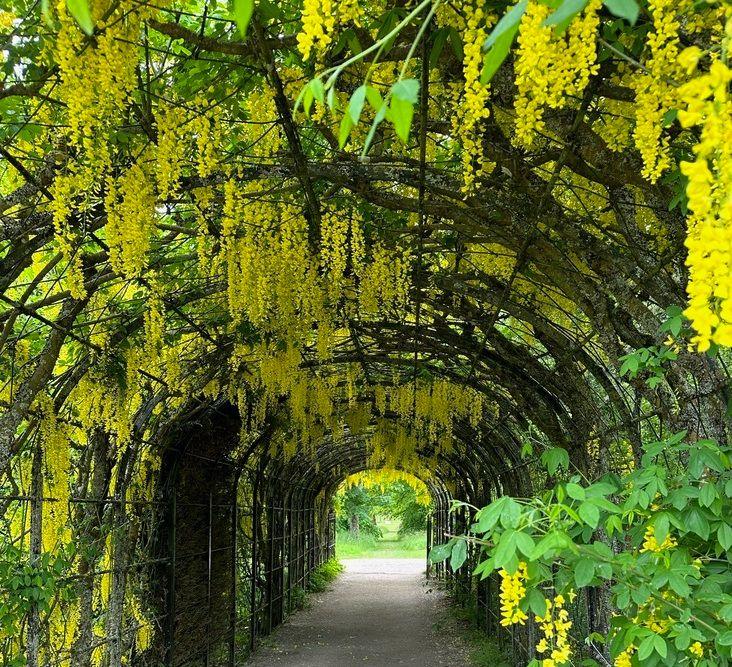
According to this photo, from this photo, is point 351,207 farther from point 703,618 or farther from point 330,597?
point 330,597

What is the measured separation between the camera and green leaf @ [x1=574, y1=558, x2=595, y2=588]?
72.6 inches

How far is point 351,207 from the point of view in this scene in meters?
3.94

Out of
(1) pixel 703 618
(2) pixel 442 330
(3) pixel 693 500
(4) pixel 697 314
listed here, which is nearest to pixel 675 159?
(3) pixel 693 500

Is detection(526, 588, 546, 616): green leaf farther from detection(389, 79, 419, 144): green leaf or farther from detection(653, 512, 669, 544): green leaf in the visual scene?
detection(389, 79, 419, 144): green leaf

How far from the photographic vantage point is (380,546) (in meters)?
34.3

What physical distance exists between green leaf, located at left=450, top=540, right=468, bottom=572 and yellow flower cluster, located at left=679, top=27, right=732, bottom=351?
942 millimetres

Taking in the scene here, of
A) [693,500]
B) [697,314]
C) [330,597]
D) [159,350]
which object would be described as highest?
[159,350]

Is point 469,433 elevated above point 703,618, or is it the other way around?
point 469,433

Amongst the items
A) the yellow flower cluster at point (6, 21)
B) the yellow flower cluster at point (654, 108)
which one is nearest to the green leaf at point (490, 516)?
the yellow flower cluster at point (654, 108)

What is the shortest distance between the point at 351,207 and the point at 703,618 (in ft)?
8.66

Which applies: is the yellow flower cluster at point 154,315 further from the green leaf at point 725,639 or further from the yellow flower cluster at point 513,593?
the green leaf at point 725,639

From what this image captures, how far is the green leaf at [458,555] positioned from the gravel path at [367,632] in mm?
8036

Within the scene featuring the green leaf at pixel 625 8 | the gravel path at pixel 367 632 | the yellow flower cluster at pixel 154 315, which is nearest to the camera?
the green leaf at pixel 625 8

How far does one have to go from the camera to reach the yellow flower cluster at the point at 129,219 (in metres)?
2.98
